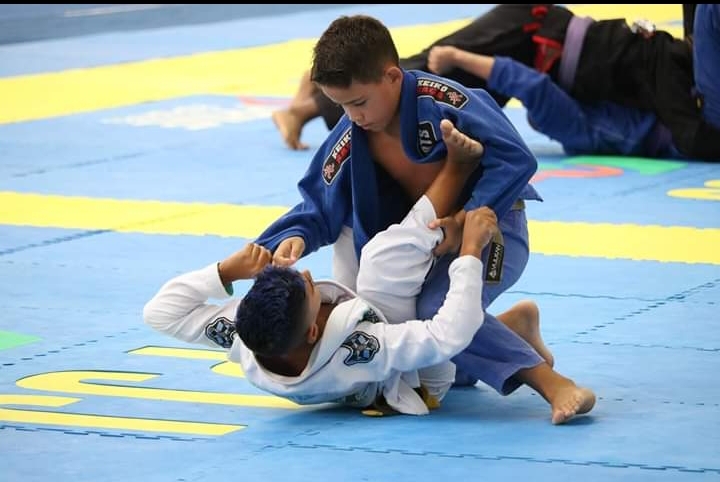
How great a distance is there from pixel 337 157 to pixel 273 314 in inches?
25.9

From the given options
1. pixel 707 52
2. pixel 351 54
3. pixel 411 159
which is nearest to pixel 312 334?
pixel 411 159

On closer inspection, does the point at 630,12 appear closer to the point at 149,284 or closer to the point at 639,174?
the point at 639,174

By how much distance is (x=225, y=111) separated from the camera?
9641mm

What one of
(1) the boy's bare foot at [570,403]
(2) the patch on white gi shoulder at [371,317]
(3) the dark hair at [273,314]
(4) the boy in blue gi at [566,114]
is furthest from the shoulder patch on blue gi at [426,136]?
(4) the boy in blue gi at [566,114]

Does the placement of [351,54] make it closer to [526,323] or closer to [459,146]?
[459,146]

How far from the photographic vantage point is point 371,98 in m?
3.93

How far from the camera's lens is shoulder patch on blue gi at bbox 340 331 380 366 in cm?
379

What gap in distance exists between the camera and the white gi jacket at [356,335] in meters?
3.75

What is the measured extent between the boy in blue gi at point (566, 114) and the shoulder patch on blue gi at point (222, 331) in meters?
4.04

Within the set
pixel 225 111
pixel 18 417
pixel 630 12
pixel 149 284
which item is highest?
pixel 18 417

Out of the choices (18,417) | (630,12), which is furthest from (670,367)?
(630,12)

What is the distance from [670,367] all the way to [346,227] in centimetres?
97

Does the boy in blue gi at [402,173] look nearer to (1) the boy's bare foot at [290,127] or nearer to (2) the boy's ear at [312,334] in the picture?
(2) the boy's ear at [312,334]

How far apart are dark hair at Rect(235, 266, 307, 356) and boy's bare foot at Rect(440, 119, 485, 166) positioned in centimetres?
52
